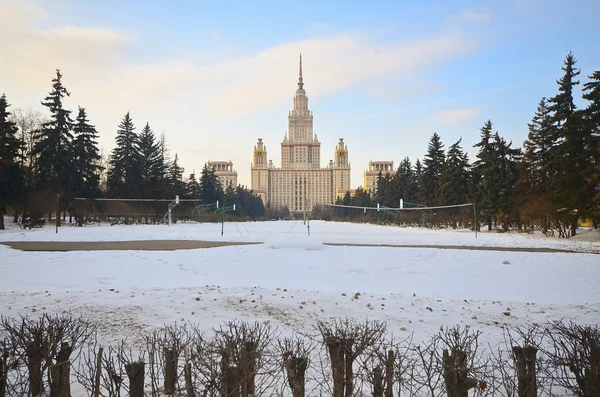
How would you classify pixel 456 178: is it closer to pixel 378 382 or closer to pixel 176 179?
pixel 176 179

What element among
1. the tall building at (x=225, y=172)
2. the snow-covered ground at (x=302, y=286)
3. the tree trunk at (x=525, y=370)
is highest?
the tall building at (x=225, y=172)

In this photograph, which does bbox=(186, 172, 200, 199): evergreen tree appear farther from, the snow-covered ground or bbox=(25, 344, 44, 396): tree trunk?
bbox=(25, 344, 44, 396): tree trunk

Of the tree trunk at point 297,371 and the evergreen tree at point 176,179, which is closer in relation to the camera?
the tree trunk at point 297,371

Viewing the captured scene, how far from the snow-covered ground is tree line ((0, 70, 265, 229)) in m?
26.4

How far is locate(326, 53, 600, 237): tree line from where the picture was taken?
86.1 feet

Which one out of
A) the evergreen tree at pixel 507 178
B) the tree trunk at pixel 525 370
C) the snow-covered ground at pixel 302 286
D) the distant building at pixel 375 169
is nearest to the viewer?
the tree trunk at pixel 525 370

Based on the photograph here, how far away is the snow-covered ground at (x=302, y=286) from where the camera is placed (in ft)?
24.2

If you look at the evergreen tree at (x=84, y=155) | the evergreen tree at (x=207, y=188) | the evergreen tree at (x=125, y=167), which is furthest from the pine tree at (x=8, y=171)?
the evergreen tree at (x=207, y=188)

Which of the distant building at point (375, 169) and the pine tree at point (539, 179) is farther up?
the distant building at point (375, 169)

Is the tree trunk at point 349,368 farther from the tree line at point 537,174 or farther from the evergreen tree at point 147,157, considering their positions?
the evergreen tree at point 147,157

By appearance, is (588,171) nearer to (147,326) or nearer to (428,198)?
(147,326)

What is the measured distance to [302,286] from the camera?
10.8 metres

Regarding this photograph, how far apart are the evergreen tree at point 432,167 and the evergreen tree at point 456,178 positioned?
723 cm

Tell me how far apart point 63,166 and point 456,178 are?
47.8m
